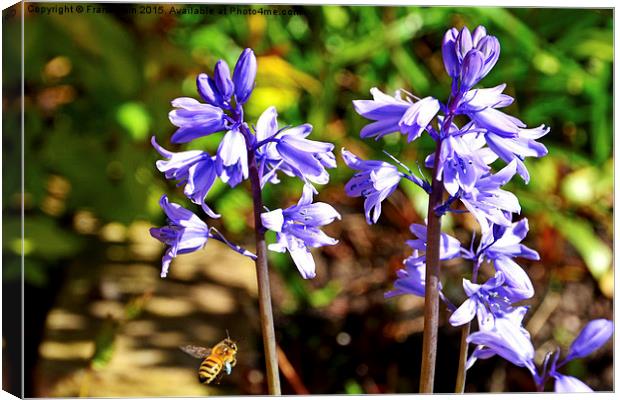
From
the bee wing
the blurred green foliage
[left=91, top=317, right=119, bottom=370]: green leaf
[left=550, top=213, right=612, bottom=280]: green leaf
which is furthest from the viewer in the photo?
[left=550, top=213, right=612, bottom=280]: green leaf

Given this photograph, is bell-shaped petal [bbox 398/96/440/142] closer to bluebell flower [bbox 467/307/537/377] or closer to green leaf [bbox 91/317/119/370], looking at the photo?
bluebell flower [bbox 467/307/537/377]

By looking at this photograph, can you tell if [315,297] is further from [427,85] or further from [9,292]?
[9,292]

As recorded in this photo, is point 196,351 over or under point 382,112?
under

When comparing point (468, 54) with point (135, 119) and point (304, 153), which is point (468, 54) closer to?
point (304, 153)

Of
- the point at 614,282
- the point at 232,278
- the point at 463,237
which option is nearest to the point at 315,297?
the point at 232,278

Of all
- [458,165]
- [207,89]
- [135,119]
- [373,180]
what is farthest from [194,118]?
[135,119]

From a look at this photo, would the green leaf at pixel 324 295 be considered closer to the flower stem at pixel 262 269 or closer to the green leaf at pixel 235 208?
the green leaf at pixel 235 208

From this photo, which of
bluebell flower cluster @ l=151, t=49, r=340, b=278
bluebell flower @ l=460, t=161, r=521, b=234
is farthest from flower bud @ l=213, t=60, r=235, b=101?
bluebell flower @ l=460, t=161, r=521, b=234

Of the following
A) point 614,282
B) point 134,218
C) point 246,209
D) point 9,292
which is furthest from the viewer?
point 246,209
